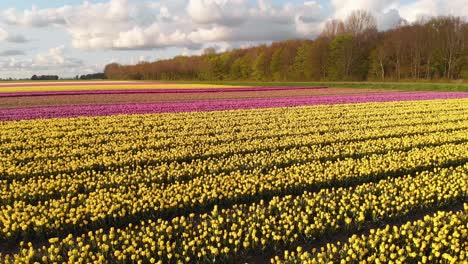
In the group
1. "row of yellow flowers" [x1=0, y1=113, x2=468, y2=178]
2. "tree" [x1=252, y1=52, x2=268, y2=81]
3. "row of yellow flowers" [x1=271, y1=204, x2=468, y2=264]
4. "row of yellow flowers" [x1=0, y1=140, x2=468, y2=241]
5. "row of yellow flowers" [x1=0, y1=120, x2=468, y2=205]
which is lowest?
"row of yellow flowers" [x1=271, y1=204, x2=468, y2=264]

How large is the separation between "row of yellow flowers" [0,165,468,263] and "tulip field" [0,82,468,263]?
35mm

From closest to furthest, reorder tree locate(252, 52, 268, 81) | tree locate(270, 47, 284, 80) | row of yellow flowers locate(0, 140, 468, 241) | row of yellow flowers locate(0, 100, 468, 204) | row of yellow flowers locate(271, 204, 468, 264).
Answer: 1. row of yellow flowers locate(271, 204, 468, 264)
2. row of yellow flowers locate(0, 140, 468, 241)
3. row of yellow flowers locate(0, 100, 468, 204)
4. tree locate(270, 47, 284, 80)
5. tree locate(252, 52, 268, 81)

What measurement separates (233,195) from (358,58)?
86660mm

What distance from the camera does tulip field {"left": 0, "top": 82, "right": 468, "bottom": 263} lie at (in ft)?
21.7

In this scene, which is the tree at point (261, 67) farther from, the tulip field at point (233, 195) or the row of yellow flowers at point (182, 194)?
the row of yellow flowers at point (182, 194)

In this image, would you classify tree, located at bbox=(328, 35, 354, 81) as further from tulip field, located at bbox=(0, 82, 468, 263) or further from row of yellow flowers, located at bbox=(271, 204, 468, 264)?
row of yellow flowers, located at bbox=(271, 204, 468, 264)

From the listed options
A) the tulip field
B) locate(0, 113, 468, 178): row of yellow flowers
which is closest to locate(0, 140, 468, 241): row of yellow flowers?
the tulip field

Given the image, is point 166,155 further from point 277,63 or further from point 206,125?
point 277,63

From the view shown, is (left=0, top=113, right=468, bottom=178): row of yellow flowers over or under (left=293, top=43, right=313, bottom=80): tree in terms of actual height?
under

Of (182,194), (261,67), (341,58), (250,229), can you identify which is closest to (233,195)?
(182,194)

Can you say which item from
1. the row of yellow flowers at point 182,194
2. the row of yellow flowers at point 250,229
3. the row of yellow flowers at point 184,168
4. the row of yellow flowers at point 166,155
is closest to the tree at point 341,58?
the row of yellow flowers at point 166,155

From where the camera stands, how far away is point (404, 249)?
6602 mm

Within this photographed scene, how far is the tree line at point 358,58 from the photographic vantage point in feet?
242

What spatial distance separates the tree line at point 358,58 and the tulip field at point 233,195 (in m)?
64.7
